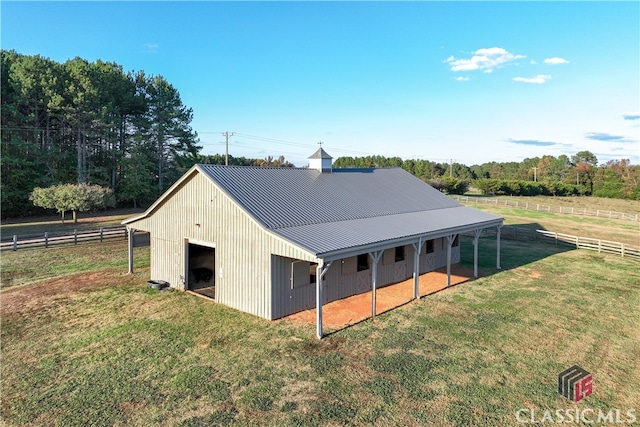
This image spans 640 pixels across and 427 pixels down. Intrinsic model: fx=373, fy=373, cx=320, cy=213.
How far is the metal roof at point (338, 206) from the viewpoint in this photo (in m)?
12.8

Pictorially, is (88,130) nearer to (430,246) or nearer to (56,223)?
(56,223)

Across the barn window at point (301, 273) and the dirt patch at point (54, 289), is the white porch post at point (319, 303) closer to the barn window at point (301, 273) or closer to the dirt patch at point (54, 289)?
the barn window at point (301, 273)

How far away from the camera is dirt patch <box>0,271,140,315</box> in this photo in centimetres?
1299

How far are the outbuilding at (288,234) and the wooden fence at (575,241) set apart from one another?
10096 millimetres

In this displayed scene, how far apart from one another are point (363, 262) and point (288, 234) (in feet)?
14.8

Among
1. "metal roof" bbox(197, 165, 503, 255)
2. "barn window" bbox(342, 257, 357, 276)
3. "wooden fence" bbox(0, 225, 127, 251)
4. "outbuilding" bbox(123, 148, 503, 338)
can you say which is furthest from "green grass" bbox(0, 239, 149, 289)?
"barn window" bbox(342, 257, 357, 276)

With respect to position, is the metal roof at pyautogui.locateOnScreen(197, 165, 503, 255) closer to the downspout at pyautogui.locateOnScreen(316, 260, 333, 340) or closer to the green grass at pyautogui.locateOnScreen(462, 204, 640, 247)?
the downspout at pyautogui.locateOnScreen(316, 260, 333, 340)

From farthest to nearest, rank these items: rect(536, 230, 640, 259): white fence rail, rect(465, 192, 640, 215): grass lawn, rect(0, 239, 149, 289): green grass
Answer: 1. rect(465, 192, 640, 215): grass lawn
2. rect(536, 230, 640, 259): white fence rail
3. rect(0, 239, 149, 289): green grass

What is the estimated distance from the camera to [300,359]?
932 centimetres

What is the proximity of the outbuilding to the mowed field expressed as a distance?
1.13 metres

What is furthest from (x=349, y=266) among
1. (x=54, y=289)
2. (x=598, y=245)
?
(x=598, y=245)

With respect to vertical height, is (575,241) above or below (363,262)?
below

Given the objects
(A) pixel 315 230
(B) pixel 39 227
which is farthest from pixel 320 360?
(B) pixel 39 227

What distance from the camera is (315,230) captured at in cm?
1308
